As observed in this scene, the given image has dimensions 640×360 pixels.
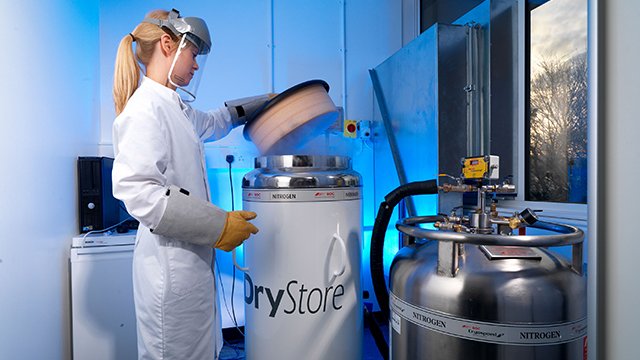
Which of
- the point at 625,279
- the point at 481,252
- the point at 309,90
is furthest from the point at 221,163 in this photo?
the point at 625,279

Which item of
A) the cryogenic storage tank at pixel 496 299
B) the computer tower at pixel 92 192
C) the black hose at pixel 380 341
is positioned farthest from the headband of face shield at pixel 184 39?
the black hose at pixel 380 341


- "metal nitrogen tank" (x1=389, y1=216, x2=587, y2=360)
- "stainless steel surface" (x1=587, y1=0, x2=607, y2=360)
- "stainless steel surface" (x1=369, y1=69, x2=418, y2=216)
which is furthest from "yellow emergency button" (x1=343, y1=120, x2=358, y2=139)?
"stainless steel surface" (x1=587, y1=0, x2=607, y2=360)

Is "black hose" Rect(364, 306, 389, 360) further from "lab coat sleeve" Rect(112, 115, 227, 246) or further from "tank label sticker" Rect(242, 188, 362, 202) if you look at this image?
"lab coat sleeve" Rect(112, 115, 227, 246)

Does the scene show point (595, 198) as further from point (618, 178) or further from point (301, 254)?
point (301, 254)

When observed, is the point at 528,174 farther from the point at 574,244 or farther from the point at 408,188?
the point at 574,244

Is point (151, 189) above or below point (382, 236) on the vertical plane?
above

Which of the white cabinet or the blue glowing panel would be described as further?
the blue glowing panel

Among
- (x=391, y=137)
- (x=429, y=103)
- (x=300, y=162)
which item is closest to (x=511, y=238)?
(x=300, y=162)

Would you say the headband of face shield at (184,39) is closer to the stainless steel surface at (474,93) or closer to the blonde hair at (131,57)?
the blonde hair at (131,57)

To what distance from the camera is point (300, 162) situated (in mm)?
1118

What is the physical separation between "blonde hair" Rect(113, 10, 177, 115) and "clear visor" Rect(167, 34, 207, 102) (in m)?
0.05

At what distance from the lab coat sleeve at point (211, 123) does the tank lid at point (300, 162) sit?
34 cm

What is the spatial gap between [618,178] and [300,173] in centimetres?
81

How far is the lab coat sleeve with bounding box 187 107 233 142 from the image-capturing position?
1310mm
